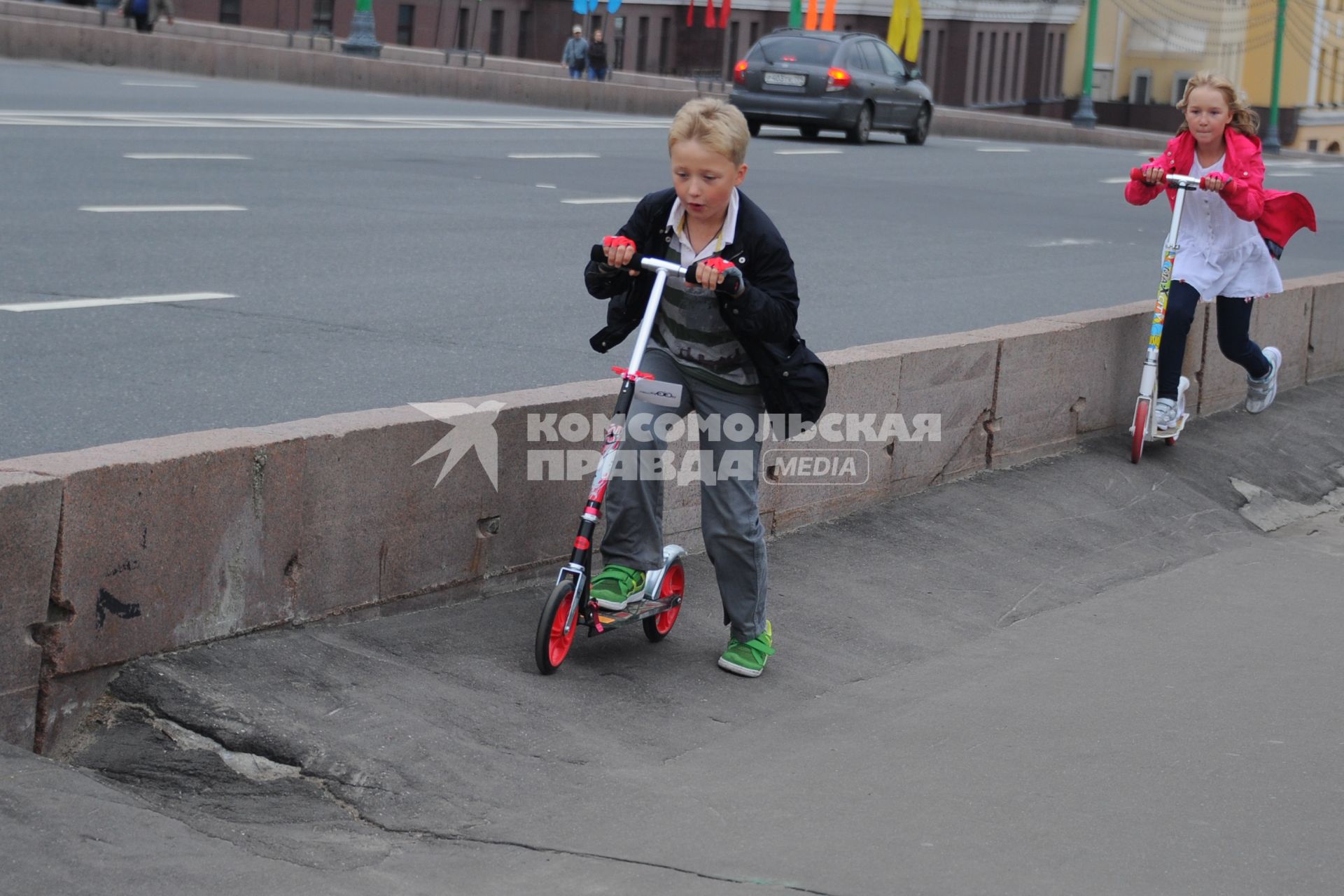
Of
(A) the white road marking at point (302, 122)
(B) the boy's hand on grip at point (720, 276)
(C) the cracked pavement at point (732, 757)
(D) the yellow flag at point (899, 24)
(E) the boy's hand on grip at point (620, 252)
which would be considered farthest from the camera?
(D) the yellow flag at point (899, 24)

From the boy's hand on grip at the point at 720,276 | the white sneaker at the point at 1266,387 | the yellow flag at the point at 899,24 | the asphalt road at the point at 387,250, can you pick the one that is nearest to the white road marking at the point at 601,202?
the asphalt road at the point at 387,250

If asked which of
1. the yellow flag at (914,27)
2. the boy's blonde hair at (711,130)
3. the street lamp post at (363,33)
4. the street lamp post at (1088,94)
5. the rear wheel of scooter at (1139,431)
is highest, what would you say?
the yellow flag at (914,27)

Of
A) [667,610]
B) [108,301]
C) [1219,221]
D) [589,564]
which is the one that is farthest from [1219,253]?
[108,301]

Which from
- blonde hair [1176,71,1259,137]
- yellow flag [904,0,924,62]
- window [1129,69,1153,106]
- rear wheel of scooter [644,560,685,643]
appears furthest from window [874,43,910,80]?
window [1129,69,1153,106]

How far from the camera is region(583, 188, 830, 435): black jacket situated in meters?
5.11

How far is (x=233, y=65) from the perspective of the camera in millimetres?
34281

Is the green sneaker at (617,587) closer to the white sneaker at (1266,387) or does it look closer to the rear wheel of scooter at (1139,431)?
the rear wheel of scooter at (1139,431)

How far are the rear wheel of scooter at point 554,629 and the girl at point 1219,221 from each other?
452 centimetres

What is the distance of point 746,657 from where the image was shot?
564 centimetres

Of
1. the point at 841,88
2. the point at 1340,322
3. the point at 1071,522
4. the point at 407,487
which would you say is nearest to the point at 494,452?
the point at 407,487

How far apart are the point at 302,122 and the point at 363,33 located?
1357cm

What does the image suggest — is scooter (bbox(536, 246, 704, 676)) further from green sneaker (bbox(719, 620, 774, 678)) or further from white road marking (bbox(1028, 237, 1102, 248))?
white road marking (bbox(1028, 237, 1102, 248))

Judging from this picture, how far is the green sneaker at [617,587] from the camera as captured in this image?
18.0 ft

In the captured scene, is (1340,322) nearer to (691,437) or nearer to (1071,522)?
(1071,522)
